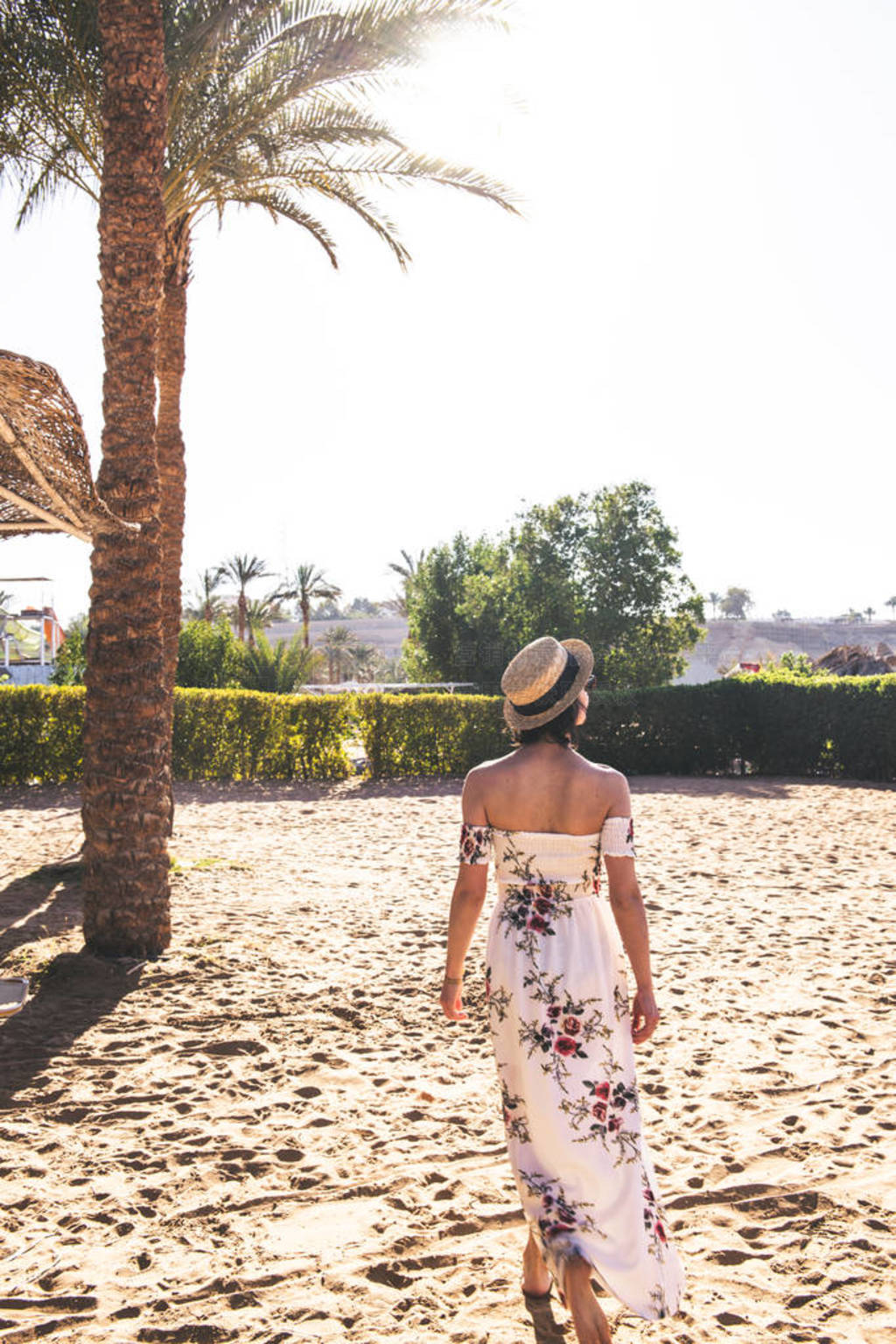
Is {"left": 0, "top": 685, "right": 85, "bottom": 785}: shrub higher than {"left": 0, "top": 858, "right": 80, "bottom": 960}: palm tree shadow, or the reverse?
{"left": 0, "top": 685, "right": 85, "bottom": 785}: shrub

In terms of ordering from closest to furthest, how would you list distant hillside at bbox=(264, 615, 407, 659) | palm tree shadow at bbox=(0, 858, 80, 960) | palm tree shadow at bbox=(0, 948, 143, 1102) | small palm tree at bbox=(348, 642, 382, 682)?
palm tree shadow at bbox=(0, 948, 143, 1102)
palm tree shadow at bbox=(0, 858, 80, 960)
small palm tree at bbox=(348, 642, 382, 682)
distant hillside at bbox=(264, 615, 407, 659)

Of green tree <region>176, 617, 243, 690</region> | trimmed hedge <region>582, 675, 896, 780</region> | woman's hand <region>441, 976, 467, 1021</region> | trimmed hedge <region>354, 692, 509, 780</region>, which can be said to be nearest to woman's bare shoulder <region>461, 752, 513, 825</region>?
woman's hand <region>441, 976, 467, 1021</region>

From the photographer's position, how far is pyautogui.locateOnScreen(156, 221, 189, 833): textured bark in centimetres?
959

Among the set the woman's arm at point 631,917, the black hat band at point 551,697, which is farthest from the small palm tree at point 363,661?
the woman's arm at point 631,917

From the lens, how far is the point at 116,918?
596cm

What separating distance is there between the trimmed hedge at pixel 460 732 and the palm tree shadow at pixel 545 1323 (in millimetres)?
13402

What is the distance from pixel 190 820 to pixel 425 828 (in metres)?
2.87

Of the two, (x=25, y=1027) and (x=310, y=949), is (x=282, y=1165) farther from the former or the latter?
(x=310, y=949)

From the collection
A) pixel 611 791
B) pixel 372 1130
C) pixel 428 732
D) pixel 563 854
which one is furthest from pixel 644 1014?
pixel 428 732

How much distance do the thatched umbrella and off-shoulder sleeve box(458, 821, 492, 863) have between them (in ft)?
13.3

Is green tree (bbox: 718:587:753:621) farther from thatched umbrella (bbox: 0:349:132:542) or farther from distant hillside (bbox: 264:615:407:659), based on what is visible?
thatched umbrella (bbox: 0:349:132:542)

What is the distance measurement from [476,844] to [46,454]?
459 centimetres

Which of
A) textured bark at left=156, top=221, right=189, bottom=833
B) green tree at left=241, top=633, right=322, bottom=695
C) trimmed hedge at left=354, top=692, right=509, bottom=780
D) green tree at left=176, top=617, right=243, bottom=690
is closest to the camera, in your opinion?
textured bark at left=156, top=221, right=189, bottom=833

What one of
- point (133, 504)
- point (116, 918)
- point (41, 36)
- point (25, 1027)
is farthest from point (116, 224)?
point (25, 1027)
